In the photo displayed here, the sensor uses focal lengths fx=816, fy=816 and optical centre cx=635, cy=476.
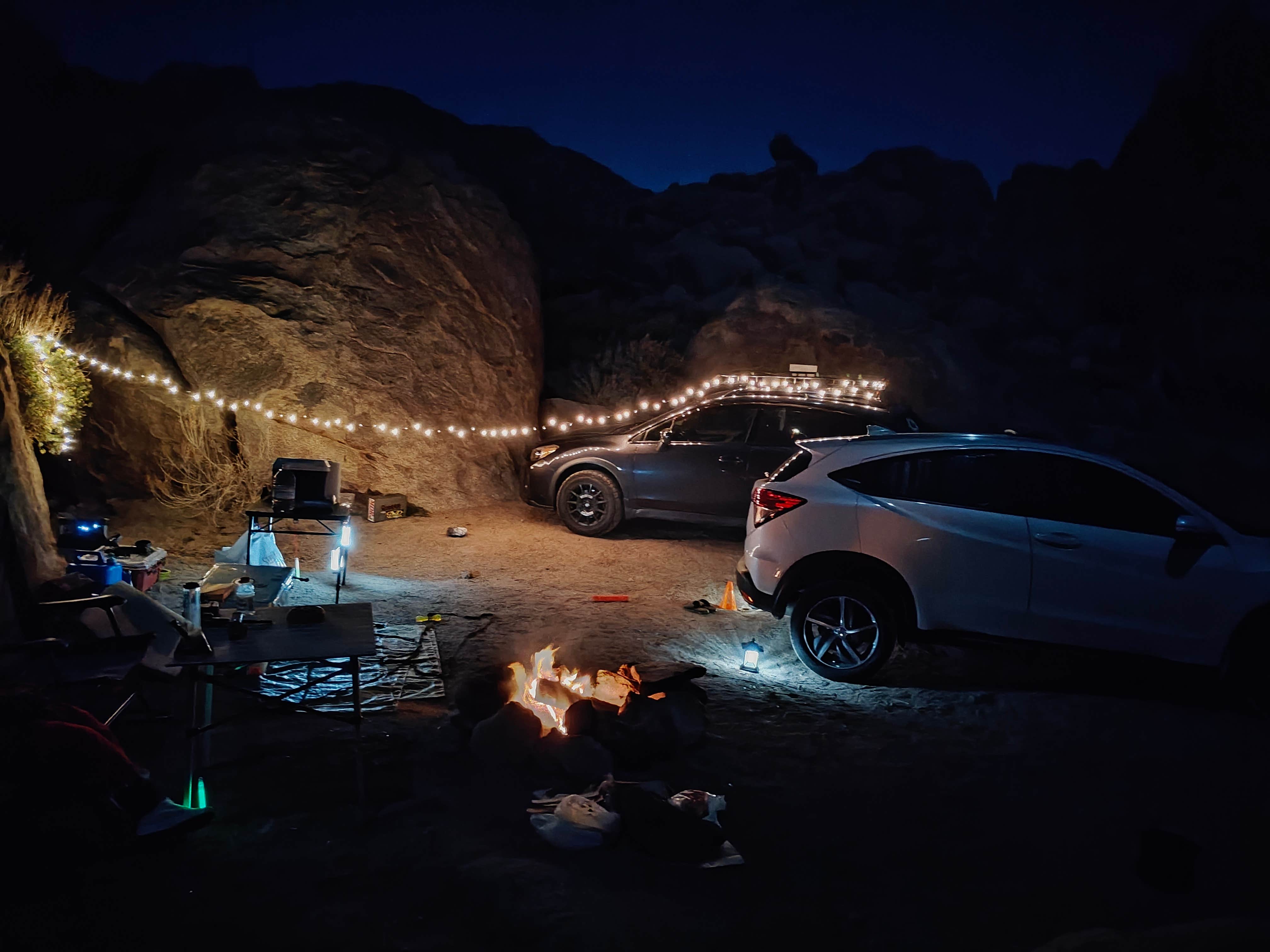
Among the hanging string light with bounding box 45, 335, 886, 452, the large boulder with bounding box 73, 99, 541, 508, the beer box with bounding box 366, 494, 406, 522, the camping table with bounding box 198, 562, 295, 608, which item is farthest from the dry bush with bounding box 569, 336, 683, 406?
the camping table with bounding box 198, 562, 295, 608

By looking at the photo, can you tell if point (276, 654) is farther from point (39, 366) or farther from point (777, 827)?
point (39, 366)

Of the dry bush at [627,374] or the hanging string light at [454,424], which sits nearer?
the hanging string light at [454,424]

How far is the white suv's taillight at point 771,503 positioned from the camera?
5758mm

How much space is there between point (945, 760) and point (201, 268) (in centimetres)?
1015

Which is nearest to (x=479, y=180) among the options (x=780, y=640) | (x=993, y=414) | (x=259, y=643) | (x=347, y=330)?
(x=347, y=330)

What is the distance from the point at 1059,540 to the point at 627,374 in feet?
40.4

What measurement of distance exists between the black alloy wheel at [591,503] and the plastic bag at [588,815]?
6374 mm

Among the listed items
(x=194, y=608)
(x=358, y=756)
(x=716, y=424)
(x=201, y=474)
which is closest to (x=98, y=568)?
(x=194, y=608)

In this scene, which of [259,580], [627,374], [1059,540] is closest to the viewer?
[1059,540]

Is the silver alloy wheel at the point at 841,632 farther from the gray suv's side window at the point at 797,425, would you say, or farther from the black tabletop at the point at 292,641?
the gray suv's side window at the point at 797,425

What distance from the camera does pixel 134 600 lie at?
15.4ft

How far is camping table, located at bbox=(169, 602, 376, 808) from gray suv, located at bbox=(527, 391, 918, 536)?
572cm

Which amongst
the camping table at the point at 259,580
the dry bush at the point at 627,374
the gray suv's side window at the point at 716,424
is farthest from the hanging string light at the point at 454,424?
the camping table at the point at 259,580

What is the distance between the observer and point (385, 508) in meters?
10.7
